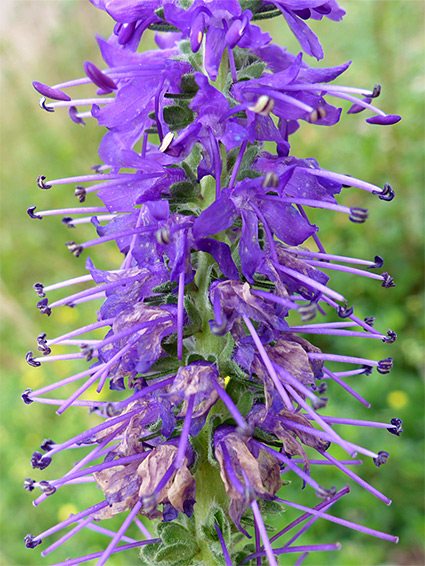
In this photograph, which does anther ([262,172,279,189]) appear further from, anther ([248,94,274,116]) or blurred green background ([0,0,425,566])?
blurred green background ([0,0,425,566])

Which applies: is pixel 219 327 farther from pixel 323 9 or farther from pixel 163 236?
pixel 323 9

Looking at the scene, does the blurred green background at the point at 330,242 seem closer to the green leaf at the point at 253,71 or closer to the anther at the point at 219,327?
the anther at the point at 219,327

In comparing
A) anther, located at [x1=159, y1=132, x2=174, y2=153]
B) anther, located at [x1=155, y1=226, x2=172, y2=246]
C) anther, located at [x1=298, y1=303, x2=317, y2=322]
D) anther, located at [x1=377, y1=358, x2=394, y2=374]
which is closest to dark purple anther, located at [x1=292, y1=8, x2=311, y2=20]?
anther, located at [x1=159, y1=132, x2=174, y2=153]

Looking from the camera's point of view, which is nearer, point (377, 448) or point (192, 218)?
point (192, 218)

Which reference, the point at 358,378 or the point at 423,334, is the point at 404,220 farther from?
the point at 358,378

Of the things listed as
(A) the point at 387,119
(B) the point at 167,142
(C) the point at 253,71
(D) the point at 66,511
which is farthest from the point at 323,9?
(D) the point at 66,511

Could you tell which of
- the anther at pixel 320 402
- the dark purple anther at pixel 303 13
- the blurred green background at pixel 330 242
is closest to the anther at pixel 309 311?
the anther at pixel 320 402

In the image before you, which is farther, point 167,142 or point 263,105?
point 167,142

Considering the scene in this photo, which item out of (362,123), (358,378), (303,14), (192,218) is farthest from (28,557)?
(362,123)
